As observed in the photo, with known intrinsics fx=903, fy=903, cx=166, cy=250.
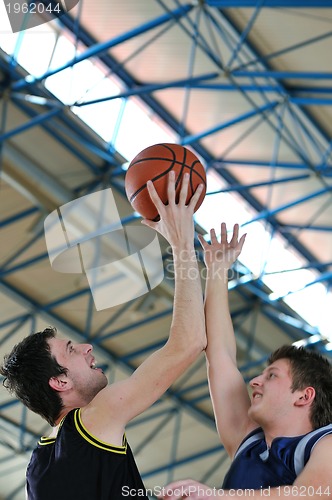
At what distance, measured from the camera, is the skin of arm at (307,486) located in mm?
3217

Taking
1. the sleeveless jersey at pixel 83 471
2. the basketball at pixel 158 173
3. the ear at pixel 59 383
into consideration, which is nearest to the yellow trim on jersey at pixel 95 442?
the sleeveless jersey at pixel 83 471

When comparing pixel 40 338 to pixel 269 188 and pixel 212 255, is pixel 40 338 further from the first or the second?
pixel 269 188

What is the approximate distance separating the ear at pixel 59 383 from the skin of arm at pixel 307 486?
1.24 meters

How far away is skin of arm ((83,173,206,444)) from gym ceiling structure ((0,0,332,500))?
8.73m

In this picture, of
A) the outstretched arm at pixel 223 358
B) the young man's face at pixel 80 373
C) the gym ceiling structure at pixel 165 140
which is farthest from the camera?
the gym ceiling structure at pixel 165 140

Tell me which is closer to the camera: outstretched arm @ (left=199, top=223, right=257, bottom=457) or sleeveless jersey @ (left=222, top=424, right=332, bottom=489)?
sleeveless jersey @ (left=222, top=424, right=332, bottom=489)

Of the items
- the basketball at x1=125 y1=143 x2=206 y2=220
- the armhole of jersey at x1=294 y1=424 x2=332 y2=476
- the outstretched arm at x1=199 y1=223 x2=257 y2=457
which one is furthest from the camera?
the basketball at x1=125 y1=143 x2=206 y2=220

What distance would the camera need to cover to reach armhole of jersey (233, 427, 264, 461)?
14.2 ft

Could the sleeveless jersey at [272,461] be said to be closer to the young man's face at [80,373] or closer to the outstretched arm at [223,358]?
the outstretched arm at [223,358]

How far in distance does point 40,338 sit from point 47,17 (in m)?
10.0

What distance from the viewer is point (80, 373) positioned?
14.6 feet

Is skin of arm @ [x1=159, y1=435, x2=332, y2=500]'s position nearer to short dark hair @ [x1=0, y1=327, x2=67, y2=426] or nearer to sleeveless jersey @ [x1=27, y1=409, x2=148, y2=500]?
sleeveless jersey @ [x1=27, y1=409, x2=148, y2=500]

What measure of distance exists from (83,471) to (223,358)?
1.09 meters
